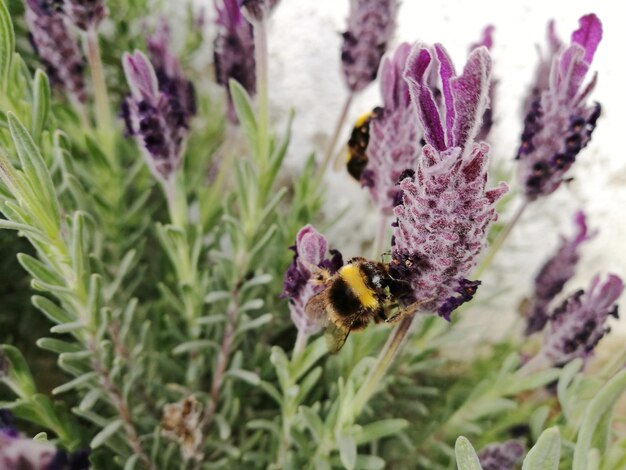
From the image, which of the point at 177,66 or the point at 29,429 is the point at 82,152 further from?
the point at 29,429

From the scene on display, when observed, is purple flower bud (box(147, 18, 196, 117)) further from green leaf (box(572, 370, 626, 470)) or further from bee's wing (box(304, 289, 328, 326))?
green leaf (box(572, 370, 626, 470))

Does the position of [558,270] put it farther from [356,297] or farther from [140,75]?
[140,75]

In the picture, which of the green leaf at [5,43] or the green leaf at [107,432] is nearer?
the green leaf at [5,43]

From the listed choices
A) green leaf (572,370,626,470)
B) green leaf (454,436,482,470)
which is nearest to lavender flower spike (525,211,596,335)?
green leaf (572,370,626,470)

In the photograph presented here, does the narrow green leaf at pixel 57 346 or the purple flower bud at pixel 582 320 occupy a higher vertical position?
the purple flower bud at pixel 582 320

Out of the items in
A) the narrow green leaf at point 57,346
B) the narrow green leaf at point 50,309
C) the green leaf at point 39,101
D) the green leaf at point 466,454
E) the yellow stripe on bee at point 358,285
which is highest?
the green leaf at point 39,101

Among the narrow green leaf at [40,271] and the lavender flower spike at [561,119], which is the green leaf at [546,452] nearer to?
the lavender flower spike at [561,119]

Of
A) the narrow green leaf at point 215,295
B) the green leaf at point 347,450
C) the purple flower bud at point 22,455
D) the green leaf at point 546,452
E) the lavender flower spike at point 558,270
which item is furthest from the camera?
the lavender flower spike at point 558,270

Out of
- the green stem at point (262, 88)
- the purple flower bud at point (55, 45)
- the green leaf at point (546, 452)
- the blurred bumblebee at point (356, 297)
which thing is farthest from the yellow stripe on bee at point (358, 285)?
the purple flower bud at point (55, 45)

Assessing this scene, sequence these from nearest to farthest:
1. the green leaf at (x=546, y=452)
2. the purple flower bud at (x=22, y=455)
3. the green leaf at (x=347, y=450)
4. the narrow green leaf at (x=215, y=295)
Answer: the purple flower bud at (x=22, y=455) < the green leaf at (x=546, y=452) < the green leaf at (x=347, y=450) < the narrow green leaf at (x=215, y=295)
